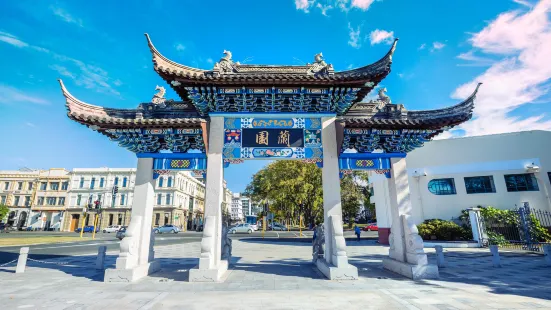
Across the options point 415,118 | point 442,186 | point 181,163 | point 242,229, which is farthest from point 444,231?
point 242,229

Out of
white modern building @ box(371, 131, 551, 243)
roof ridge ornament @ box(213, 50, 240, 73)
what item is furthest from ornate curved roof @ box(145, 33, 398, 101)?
white modern building @ box(371, 131, 551, 243)

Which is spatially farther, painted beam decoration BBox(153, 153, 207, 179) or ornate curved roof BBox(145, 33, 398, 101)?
painted beam decoration BBox(153, 153, 207, 179)

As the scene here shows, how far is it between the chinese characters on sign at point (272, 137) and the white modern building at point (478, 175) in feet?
43.3

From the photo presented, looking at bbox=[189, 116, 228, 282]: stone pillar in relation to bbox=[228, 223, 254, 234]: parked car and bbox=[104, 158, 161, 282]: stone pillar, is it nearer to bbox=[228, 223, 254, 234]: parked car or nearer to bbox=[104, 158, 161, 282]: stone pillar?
bbox=[104, 158, 161, 282]: stone pillar

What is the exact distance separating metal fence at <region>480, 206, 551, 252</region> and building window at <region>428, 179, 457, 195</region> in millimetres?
2652

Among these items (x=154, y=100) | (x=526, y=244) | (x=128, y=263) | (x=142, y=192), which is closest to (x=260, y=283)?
(x=128, y=263)

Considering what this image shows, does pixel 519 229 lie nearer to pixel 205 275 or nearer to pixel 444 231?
pixel 444 231

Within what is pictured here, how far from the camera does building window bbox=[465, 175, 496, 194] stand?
682 inches

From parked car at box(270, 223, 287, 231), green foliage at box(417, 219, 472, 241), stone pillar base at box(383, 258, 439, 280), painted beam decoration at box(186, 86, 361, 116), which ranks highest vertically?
painted beam decoration at box(186, 86, 361, 116)

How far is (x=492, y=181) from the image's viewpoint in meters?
17.3

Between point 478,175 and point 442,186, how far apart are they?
2358mm

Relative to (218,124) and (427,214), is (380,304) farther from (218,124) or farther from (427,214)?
(427,214)

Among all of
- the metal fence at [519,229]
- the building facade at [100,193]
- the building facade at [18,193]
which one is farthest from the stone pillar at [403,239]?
the building facade at [18,193]

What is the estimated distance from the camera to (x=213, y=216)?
7.66m
